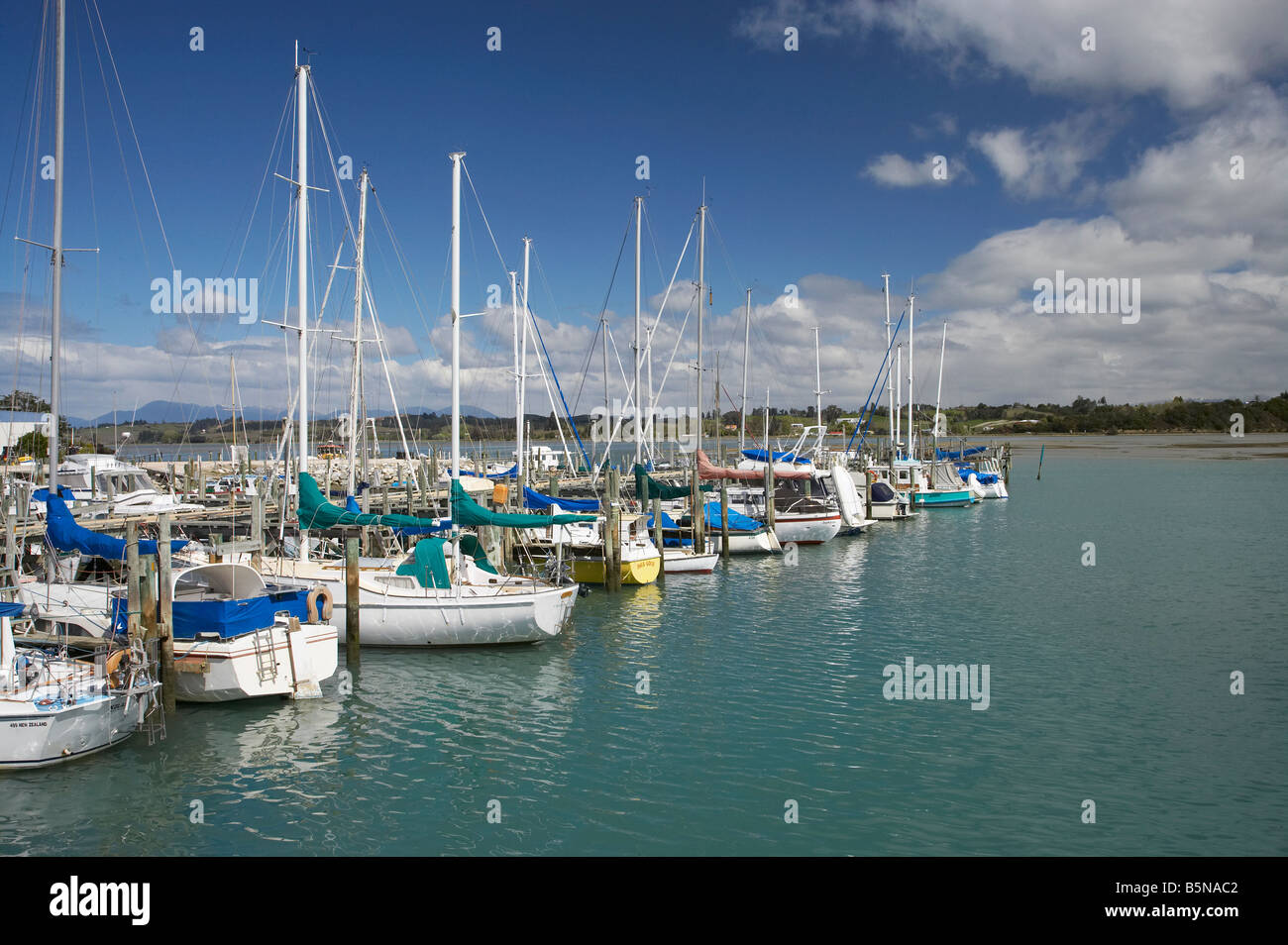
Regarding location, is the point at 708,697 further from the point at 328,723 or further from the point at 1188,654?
the point at 1188,654

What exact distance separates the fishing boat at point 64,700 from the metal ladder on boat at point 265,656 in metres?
2.00

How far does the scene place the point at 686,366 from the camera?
47625 millimetres

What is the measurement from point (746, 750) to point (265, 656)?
1029 cm

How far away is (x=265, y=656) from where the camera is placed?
59.9ft

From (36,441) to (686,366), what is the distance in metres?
52.8

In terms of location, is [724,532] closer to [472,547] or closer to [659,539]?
[659,539]

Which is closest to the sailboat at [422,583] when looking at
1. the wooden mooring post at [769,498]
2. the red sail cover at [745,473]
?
the wooden mooring post at [769,498]

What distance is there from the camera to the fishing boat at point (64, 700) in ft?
47.3

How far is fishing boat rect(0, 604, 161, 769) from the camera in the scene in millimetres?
14430

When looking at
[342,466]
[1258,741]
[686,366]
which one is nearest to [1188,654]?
[1258,741]

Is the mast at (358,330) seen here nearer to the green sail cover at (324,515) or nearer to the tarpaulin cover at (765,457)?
the green sail cover at (324,515)

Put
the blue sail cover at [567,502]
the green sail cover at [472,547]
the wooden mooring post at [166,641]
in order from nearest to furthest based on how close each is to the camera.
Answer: the wooden mooring post at [166,641] < the green sail cover at [472,547] < the blue sail cover at [567,502]

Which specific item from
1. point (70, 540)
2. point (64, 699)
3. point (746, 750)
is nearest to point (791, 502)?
point (746, 750)
